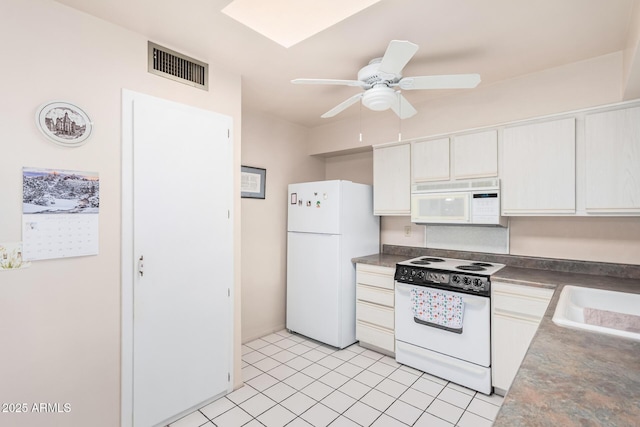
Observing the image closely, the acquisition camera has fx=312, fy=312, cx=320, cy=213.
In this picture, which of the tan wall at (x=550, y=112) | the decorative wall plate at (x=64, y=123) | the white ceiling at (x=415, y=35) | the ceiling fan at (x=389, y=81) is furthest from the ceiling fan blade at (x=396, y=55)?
the decorative wall plate at (x=64, y=123)

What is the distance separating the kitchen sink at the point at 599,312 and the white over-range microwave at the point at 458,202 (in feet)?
2.71

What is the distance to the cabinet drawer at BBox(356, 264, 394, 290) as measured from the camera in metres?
2.96

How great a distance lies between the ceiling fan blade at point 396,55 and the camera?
153 cm

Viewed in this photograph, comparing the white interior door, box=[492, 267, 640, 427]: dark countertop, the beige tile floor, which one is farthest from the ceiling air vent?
box=[492, 267, 640, 427]: dark countertop

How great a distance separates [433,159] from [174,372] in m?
2.74

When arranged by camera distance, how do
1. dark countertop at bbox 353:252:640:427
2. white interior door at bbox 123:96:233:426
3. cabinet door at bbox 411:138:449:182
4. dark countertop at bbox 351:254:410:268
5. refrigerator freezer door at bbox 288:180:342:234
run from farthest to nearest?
refrigerator freezer door at bbox 288:180:342:234 < dark countertop at bbox 351:254:410:268 < cabinet door at bbox 411:138:449:182 < white interior door at bbox 123:96:233:426 < dark countertop at bbox 353:252:640:427

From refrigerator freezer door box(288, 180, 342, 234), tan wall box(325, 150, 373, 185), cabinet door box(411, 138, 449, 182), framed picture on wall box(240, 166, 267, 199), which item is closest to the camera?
cabinet door box(411, 138, 449, 182)

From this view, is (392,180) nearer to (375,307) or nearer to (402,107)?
(402,107)

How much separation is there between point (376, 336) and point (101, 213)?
8.25ft

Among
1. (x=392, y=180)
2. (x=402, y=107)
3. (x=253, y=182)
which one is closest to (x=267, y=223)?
(x=253, y=182)

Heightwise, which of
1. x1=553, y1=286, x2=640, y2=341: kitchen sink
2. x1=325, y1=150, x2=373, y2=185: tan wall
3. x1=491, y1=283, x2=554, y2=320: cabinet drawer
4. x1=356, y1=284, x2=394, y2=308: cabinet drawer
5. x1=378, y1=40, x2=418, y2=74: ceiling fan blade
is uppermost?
x1=378, y1=40, x2=418, y2=74: ceiling fan blade

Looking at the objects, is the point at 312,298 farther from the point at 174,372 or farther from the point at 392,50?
the point at 392,50

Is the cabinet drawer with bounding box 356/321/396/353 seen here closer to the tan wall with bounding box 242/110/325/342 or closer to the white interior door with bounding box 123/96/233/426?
the tan wall with bounding box 242/110/325/342

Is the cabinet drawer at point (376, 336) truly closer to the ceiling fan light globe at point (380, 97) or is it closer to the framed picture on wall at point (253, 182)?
the framed picture on wall at point (253, 182)
